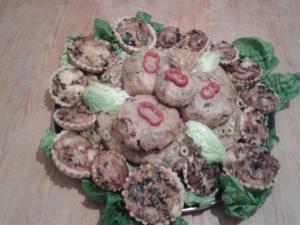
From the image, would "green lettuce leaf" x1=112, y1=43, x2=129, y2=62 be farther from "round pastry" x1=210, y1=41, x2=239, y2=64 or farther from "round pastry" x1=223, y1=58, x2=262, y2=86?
"round pastry" x1=223, y1=58, x2=262, y2=86

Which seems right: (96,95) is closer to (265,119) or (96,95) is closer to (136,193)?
(136,193)

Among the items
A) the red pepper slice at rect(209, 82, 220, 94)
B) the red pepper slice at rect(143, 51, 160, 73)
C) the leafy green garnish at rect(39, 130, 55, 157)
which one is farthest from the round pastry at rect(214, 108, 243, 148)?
the leafy green garnish at rect(39, 130, 55, 157)

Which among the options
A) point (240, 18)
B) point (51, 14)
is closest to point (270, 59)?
point (240, 18)

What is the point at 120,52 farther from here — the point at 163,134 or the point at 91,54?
the point at 163,134

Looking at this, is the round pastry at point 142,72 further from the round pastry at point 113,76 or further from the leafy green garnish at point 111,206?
the leafy green garnish at point 111,206

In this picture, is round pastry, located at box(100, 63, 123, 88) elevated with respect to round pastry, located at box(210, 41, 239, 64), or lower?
lower

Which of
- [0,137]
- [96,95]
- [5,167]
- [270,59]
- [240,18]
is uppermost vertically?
[240,18]
